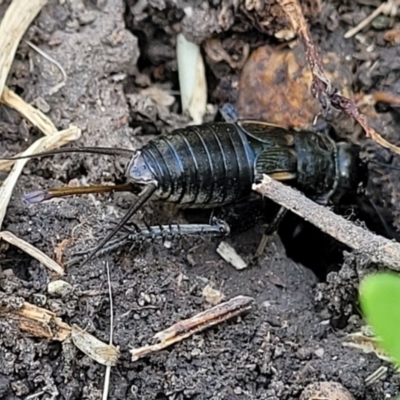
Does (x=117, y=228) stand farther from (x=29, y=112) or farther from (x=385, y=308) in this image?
(x=385, y=308)

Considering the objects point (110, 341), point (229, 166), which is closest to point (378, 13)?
point (229, 166)

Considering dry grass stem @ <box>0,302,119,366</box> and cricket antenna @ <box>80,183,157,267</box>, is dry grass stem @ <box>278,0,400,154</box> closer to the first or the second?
cricket antenna @ <box>80,183,157,267</box>

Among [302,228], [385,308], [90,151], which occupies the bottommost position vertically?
[302,228]

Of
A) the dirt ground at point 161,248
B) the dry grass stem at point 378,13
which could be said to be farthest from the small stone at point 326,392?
the dry grass stem at point 378,13

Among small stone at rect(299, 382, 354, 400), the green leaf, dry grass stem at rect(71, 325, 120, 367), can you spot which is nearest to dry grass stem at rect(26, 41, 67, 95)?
dry grass stem at rect(71, 325, 120, 367)

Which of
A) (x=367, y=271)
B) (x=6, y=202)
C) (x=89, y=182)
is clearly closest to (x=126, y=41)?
(x=89, y=182)

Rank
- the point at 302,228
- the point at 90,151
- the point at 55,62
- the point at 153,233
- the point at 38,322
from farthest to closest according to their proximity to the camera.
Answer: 1. the point at 302,228
2. the point at 55,62
3. the point at 153,233
4. the point at 90,151
5. the point at 38,322

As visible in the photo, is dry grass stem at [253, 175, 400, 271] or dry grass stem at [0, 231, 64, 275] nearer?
dry grass stem at [253, 175, 400, 271]
